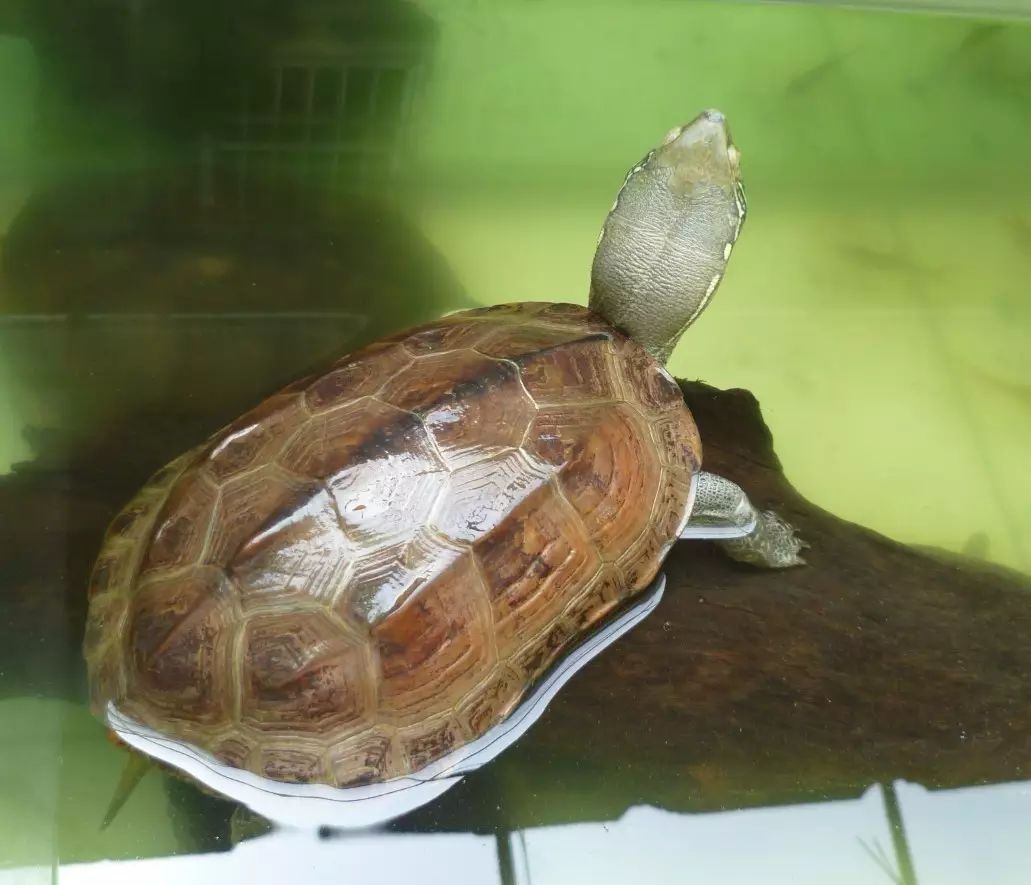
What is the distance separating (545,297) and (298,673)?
1.47 m

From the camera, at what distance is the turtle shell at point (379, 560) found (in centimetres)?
122

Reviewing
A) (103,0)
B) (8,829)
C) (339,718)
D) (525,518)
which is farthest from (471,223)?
(8,829)

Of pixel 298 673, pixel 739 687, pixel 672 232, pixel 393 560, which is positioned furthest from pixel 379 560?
pixel 672 232

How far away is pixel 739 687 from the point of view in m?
1.55

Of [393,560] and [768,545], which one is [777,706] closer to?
[768,545]

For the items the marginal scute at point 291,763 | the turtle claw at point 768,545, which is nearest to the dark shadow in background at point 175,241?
the marginal scute at point 291,763

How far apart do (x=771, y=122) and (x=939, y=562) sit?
5.34ft

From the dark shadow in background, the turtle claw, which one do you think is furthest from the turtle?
the dark shadow in background

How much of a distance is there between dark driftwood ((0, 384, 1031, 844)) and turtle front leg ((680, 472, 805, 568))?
0.16 ft

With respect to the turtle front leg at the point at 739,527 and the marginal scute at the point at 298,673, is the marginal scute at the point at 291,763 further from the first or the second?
the turtle front leg at the point at 739,527

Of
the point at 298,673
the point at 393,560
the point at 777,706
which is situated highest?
the point at 393,560

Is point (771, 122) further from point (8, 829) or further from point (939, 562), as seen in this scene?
point (8, 829)

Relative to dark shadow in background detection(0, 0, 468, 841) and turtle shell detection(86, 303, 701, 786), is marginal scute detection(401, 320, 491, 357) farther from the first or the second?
dark shadow in background detection(0, 0, 468, 841)

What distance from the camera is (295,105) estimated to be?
2.54 metres
